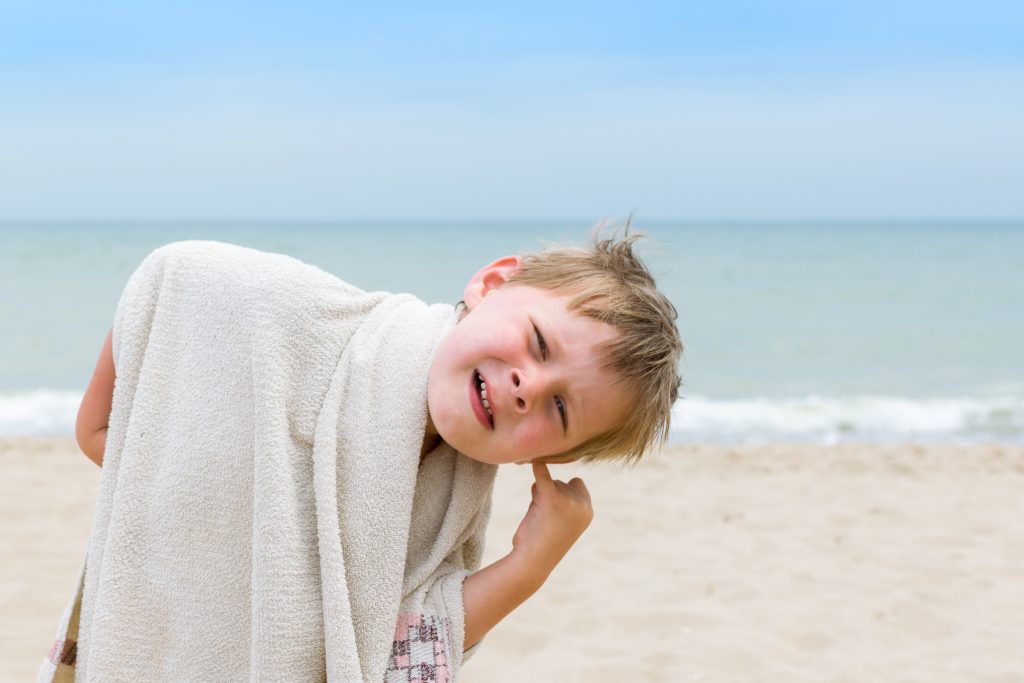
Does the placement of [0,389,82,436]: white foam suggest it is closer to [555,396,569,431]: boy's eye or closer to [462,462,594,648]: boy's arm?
[462,462,594,648]: boy's arm

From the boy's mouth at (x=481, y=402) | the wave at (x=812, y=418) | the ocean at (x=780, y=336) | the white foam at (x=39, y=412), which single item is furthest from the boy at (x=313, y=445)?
the white foam at (x=39, y=412)

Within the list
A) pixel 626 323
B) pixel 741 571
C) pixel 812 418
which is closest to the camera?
pixel 626 323

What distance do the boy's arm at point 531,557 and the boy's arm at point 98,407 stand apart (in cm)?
71

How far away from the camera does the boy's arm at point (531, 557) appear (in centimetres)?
188

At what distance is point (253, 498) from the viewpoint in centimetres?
169

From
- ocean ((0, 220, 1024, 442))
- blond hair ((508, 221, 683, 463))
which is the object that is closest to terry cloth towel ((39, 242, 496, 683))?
blond hair ((508, 221, 683, 463))

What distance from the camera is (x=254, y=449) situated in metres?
1.70

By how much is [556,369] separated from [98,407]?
83 cm

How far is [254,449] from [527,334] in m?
0.49

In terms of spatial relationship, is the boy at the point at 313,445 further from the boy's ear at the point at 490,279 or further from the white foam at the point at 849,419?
the white foam at the point at 849,419

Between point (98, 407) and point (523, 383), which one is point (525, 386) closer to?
point (523, 383)

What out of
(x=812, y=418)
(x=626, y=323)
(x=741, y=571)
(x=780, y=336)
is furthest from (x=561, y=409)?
(x=780, y=336)

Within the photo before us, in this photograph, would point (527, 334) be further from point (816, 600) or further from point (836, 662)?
point (816, 600)

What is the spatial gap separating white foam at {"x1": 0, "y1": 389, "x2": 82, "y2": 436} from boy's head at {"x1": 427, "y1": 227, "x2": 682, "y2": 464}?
695cm
